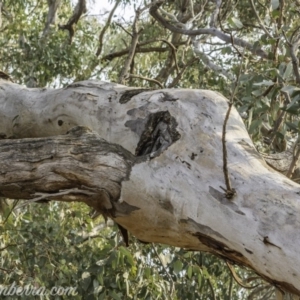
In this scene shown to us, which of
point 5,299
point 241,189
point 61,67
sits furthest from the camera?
point 61,67

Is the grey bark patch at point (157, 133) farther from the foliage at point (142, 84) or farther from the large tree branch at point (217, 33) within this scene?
the large tree branch at point (217, 33)

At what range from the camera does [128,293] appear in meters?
3.67

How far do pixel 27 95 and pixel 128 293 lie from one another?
1296mm

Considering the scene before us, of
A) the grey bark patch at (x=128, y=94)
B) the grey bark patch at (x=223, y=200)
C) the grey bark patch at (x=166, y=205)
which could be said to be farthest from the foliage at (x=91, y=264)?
the grey bark patch at (x=223, y=200)

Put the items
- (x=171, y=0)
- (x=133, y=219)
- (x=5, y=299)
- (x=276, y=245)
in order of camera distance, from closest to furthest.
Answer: (x=276, y=245)
(x=133, y=219)
(x=5, y=299)
(x=171, y=0)

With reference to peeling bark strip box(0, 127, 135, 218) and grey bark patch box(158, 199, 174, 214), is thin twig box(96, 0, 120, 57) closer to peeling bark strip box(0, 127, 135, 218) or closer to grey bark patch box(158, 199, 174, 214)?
peeling bark strip box(0, 127, 135, 218)

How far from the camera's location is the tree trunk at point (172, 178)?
1.79 metres

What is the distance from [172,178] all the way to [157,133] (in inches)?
11.3

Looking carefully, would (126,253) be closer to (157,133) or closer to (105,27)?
(157,133)

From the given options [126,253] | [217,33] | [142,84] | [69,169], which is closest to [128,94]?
[69,169]

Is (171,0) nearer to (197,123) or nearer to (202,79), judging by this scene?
(202,79)

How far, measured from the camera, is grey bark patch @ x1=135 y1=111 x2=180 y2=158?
221 cm

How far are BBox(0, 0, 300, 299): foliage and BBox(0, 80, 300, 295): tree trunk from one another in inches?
9.1

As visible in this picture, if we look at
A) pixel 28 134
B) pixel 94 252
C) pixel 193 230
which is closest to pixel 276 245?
pixel 193 230
